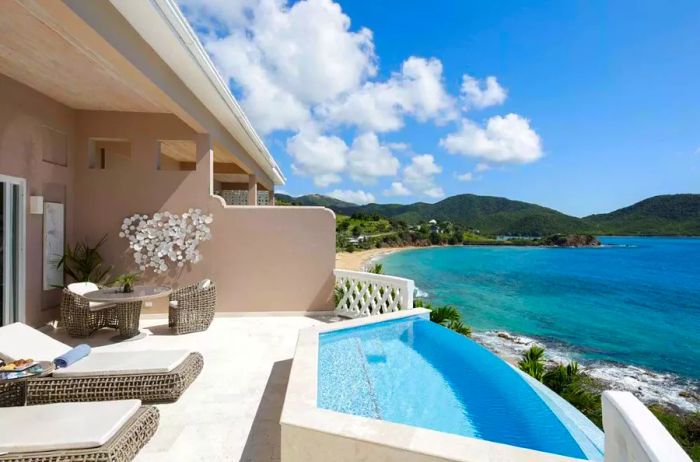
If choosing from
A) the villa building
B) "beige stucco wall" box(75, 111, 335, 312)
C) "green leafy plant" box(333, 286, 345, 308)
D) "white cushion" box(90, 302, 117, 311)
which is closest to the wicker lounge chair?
"white cushion" box(90, 302, 117, 311)

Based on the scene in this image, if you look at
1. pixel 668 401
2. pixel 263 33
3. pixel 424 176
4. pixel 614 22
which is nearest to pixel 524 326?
pixel 668 401

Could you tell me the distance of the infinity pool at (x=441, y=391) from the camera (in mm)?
4039

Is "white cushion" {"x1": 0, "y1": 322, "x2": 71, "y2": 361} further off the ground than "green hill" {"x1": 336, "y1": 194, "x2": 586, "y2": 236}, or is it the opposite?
"green hill" {"x1": 336, "y1": 194, "x2": 586, "y2": 236}

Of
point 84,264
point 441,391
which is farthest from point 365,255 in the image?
point 441,391

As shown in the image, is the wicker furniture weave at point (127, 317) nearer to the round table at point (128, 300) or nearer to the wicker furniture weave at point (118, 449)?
the round table at point (128, 300)

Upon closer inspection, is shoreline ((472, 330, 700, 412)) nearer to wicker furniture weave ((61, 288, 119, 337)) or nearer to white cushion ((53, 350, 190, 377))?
white cushion ((53, 350, 190, 377))

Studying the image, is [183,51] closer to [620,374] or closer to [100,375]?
[100,375]

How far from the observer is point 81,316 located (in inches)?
260

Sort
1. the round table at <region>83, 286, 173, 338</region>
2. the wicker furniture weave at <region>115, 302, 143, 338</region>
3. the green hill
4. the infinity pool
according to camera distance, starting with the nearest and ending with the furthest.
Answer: the infinity pool
the round table at <region>83, 286, 173, 338</region>
the wicker furniture weave at <region>115, 302, 143, 338</region>
the green hill

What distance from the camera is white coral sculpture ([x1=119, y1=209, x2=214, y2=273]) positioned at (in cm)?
819

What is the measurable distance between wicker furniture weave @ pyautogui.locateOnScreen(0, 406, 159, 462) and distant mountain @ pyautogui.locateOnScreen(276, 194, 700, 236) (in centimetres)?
4833

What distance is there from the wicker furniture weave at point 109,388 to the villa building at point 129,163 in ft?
10.9

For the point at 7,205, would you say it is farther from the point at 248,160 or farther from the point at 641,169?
the point at 641,169

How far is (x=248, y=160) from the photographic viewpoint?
43.1 feet
